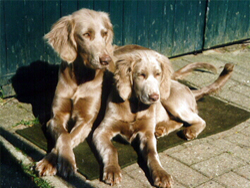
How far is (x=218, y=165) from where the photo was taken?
13.1 ft

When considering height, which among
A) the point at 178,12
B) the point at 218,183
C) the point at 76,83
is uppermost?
the point at 178,12

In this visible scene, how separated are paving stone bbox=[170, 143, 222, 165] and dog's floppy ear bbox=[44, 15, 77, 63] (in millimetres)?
1445

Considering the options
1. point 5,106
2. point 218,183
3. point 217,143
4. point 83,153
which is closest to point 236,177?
point 218,183

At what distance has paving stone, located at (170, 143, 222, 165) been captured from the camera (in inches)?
160

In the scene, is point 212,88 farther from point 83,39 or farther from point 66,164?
point 66,164

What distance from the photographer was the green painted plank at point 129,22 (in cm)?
604

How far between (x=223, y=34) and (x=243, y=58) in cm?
65

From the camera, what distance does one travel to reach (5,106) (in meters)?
5.06

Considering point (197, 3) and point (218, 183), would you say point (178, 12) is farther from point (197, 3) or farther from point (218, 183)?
point (218, 183)

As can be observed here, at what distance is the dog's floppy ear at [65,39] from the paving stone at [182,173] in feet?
4.55

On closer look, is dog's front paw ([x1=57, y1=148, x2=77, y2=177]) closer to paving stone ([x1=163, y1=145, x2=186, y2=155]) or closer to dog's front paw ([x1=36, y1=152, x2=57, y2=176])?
dog's front paw ([x1=36, y1=152, x2=57, y2=176])

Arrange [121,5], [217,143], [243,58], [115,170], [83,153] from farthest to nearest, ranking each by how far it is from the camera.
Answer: [243,58]
[121,5]
[217,143]
[83,153]
[115,170]

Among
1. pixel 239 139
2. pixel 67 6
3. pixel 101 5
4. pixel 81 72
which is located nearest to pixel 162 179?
pixel 239 139

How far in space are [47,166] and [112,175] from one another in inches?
23.6
